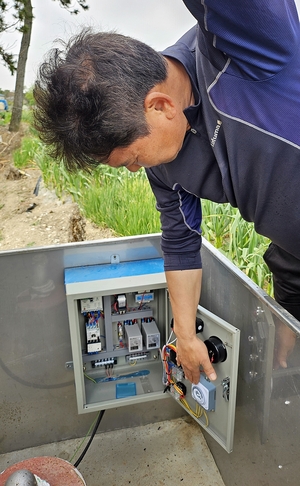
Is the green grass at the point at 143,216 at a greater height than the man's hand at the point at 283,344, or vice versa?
the man's hand at the point at 283,344

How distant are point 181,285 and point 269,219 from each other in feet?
1.35

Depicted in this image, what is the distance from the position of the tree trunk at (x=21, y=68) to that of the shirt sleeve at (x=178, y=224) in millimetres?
3256

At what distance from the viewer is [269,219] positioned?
2.66 ft

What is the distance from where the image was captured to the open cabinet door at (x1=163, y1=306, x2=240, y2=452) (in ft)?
3.55

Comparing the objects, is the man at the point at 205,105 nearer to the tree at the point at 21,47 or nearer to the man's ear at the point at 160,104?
the man's ear at the point at 160,104

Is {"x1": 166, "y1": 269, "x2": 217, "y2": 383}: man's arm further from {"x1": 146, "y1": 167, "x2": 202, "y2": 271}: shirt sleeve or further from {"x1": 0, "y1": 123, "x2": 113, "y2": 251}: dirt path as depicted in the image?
{"x1": 0, "y1": 123, "x2": 113, "y2": 251}: dirt path

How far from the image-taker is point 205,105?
77 cm

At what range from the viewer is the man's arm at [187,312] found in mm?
1138

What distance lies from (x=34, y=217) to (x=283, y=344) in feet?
9.61

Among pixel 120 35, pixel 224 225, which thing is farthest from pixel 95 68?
pixel 224 225

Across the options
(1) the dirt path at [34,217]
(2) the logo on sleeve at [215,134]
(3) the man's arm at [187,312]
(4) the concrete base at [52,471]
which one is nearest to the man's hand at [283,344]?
(3) the man's arm at [187,312]

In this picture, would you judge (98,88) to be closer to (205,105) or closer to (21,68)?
(205,105)

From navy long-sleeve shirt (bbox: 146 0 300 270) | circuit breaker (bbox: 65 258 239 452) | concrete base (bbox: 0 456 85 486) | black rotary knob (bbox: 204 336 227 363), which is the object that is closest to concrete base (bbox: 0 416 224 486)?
circuit breaker (bbox: 65 258 239 452)

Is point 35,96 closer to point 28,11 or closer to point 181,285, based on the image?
point 181,285
